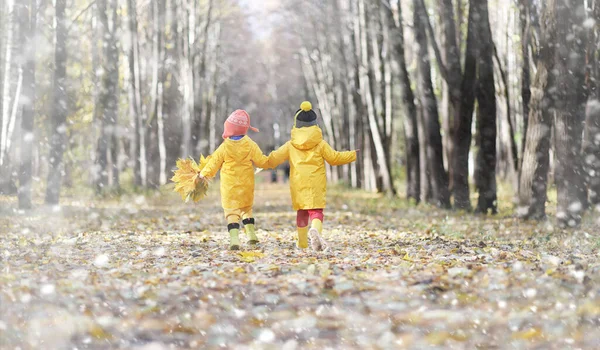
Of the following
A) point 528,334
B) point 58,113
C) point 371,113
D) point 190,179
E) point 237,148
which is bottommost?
point 528,334

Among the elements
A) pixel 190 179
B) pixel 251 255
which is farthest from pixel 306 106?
pixel 251 255

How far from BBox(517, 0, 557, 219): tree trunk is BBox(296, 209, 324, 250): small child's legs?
20.4ft

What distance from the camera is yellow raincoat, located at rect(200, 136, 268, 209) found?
996 centimetres

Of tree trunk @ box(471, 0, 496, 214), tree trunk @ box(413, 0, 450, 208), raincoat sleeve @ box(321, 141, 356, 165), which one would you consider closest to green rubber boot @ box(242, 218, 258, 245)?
raincoat sleeve @ box(321, 141, 356, 165)

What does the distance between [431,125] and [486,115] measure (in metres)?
2.86

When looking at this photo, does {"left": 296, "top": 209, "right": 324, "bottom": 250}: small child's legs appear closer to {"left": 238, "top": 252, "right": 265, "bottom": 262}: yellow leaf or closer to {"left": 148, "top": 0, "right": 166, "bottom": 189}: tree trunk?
{"left": 238, "top": 252, "right": 265, "bottom": 262}: yellow leaf

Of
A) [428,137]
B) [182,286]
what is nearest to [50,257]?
[182,286]

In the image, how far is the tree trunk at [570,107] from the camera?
1338 centimetres

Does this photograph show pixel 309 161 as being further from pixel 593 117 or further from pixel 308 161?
pixel 593 117

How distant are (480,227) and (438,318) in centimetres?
880

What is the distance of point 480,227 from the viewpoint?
1437 centimetres

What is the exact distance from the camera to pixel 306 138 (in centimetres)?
973

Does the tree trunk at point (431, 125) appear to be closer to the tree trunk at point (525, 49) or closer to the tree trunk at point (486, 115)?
the tree trunk at point (486, 115)

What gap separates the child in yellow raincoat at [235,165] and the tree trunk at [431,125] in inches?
428
